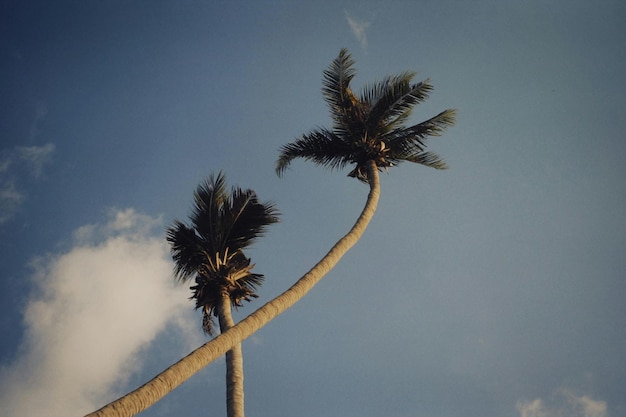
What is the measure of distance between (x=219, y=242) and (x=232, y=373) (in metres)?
3.02

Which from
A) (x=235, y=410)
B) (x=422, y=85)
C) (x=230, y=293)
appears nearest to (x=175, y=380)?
(x=235, y=410)

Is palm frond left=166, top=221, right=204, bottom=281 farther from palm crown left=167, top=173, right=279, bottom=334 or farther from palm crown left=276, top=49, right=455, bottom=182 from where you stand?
palm crown left=276, top=49, right=455, bottom=182

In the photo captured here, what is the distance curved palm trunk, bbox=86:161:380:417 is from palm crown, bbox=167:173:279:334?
2.04 metres

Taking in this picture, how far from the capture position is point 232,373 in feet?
26.1

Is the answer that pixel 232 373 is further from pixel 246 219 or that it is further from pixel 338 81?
pixel 338 81

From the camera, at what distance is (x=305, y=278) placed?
A: 8266mm

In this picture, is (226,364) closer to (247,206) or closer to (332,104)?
(247,206)

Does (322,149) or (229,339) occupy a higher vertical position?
(322,149)

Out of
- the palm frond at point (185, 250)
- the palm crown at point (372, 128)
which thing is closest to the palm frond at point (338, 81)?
the palm crown at point (372, 128)

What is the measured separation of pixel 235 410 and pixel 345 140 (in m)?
7.47

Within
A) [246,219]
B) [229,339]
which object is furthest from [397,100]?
[229,339]

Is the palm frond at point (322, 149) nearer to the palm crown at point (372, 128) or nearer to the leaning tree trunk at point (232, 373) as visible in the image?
the palm crown at point (372, 128)

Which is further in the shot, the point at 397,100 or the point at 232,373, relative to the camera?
the point at 397,100

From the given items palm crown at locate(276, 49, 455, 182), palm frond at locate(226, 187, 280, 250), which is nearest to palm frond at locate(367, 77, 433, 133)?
palm crown at locate(276, 49, 455, 182)
